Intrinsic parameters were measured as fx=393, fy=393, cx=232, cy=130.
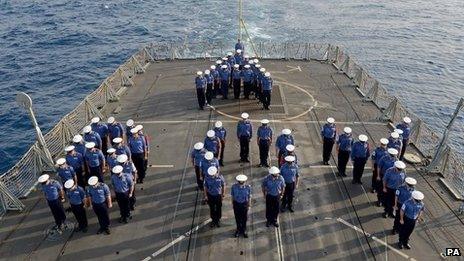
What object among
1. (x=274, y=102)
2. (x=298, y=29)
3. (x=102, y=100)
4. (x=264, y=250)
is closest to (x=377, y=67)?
(x=298, y=29)

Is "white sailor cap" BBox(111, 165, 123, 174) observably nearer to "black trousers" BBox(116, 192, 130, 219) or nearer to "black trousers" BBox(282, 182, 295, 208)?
"black trousers" BBox(116, 192, 130, 219)

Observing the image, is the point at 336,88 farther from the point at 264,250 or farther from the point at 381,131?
the point at 264,250

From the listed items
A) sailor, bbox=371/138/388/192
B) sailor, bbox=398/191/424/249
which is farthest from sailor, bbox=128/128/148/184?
sailor, bbox=398/191/424/249

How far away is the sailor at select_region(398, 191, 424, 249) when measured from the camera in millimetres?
11781

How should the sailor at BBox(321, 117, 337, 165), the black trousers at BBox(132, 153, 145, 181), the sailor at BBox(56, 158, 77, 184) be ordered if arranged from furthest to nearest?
the sailor at BBox(321, 117, 337, 165) → the black trousers at BBox(132, 153, 145, 181) → the sailor at BBox(56, 158, 77, 184)

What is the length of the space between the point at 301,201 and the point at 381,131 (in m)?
7.66

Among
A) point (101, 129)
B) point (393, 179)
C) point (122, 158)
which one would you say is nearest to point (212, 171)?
point (122, 158)

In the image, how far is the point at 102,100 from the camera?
23188 mm

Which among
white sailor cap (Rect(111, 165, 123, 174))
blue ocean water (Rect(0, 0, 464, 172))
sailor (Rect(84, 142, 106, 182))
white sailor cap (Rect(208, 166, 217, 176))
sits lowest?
blue ocean water (Rect(0, 0, 464, 172))

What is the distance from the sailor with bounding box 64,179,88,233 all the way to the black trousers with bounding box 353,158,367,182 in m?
10.2

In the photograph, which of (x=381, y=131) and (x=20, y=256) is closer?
(x=20, y=256)

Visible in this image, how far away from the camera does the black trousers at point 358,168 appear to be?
50.5 ft

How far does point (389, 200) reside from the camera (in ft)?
45.4

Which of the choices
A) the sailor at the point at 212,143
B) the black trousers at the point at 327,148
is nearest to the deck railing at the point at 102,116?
the black trousers at the point at 327,148
